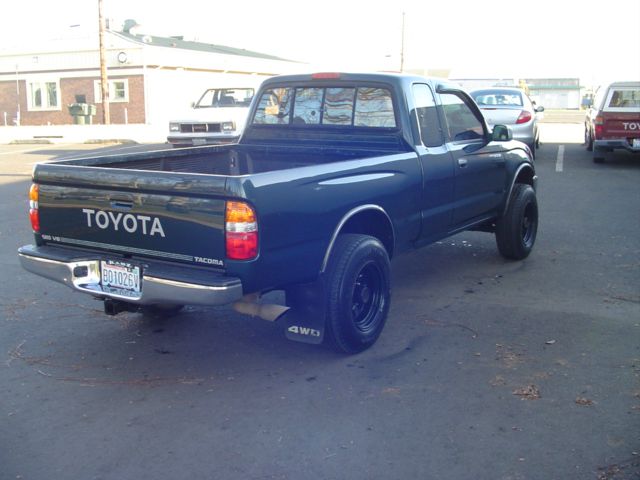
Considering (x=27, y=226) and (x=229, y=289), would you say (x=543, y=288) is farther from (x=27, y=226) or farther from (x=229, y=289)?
(x=27, y=226)

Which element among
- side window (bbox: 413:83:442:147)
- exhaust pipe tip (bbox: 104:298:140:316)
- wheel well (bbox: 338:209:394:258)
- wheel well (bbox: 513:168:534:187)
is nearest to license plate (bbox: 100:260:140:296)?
exhaust pipe tip (bbox: 104:298:140:316)

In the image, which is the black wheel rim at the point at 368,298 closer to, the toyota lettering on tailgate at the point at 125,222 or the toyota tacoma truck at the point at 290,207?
the toyota tacoma truck at the point at 290,207

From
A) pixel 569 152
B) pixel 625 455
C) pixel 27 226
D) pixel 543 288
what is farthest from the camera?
pixel 569 152

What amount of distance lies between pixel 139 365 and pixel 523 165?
4.60m

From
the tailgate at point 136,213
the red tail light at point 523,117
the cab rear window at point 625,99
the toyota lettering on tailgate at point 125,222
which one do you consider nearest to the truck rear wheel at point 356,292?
the tailgate at point 136,213

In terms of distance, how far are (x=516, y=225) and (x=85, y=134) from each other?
22878 millimetres

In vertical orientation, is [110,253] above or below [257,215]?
below

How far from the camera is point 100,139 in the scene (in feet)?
87.2

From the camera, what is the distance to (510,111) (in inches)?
631

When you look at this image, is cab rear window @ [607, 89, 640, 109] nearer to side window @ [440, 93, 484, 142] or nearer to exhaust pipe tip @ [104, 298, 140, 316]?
side window @ [440, 93, 484, 142]

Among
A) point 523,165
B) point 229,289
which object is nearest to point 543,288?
point 523,165

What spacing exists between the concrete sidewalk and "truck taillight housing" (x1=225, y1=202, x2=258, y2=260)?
22852 millimetres

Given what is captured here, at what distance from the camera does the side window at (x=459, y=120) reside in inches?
256

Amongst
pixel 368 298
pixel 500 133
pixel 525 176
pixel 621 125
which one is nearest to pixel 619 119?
pixel 621 125
